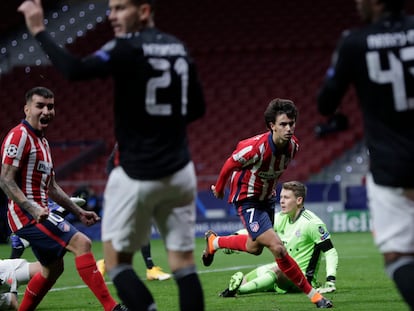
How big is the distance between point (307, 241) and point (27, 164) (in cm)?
344

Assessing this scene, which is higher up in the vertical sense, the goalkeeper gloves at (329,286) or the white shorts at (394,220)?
the white shorts at (394,220)

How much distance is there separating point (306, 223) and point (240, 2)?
19223mm

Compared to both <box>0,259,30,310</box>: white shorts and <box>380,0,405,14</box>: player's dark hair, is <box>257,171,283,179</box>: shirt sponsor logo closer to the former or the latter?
<box>0,259,30,310</box>: white shorts

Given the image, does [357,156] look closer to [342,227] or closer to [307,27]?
[342,227]

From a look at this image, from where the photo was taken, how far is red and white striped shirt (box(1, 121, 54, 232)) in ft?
22.3

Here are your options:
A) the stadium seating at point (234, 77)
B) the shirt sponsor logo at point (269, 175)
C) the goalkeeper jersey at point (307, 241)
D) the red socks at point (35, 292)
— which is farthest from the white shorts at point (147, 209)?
the stadium seating at point (234, 77)

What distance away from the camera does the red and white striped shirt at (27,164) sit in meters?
6.80

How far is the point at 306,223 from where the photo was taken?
30.5 ft

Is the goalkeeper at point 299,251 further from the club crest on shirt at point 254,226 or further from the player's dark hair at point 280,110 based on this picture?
the player's dark hair at point 280,110

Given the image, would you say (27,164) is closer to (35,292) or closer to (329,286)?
(35,292)

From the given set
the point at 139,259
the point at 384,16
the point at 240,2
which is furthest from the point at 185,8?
the point at 384,16

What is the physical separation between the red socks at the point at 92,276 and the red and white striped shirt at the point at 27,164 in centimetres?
48

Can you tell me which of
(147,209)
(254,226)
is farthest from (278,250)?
(147,209)

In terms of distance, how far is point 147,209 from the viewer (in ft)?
16.1
